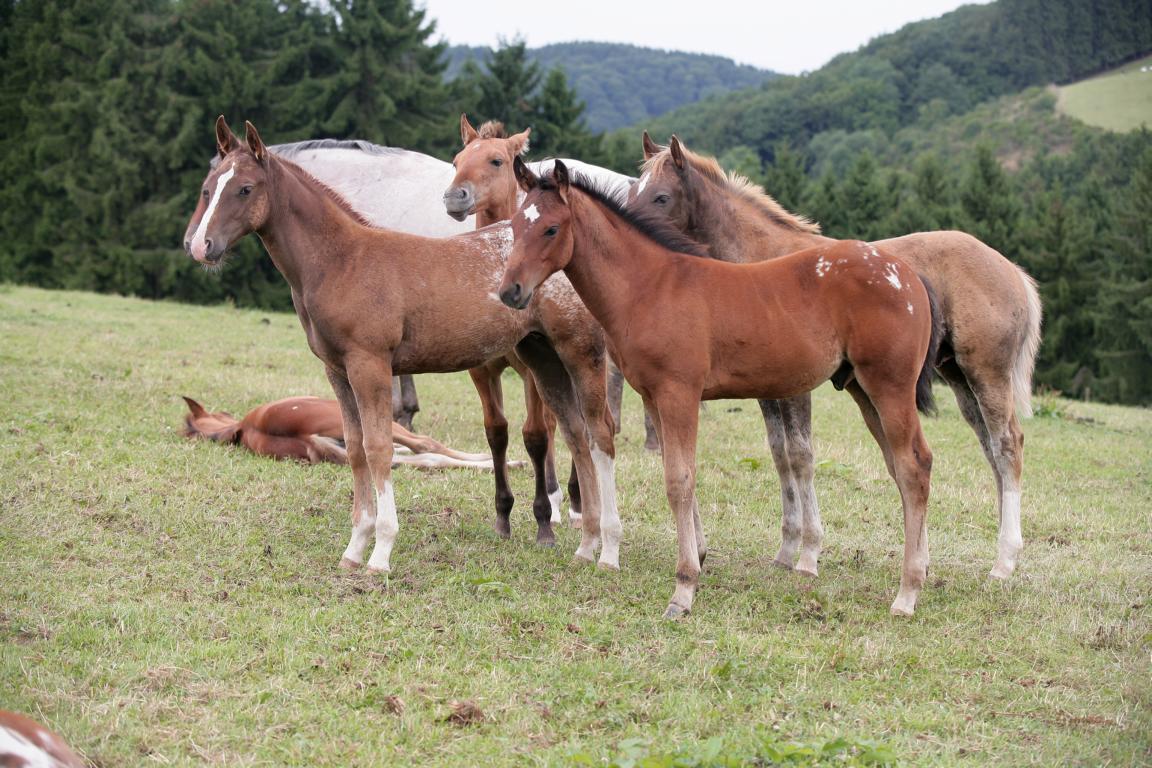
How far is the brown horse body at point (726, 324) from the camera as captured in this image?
582cm

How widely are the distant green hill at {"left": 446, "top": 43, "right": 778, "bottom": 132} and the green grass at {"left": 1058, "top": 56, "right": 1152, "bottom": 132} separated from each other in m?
51.9

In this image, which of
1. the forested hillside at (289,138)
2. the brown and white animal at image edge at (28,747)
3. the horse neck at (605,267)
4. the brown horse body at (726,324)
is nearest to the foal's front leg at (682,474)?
the brown horse body at (726,324)

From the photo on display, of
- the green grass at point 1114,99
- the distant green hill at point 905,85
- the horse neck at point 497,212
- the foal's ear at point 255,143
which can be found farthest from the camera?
the distant green hill at point 905,85

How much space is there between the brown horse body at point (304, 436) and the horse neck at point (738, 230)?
2.97m

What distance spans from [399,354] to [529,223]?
1.20 meters

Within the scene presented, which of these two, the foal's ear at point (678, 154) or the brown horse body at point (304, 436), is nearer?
the foal's ear at point (678, 154)

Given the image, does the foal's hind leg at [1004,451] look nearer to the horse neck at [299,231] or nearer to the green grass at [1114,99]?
the horse neck at [299,231]

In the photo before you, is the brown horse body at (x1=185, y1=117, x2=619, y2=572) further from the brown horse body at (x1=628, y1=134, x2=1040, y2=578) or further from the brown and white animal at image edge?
the brown and white animal at image edge

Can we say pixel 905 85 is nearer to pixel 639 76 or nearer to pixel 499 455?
pixel 639 76

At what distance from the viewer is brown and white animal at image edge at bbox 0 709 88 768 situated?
299 cm

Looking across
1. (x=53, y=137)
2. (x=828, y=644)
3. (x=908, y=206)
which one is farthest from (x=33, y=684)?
(x=908, y=206)

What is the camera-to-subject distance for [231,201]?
6176 millimetres

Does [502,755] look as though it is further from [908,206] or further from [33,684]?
[908,206]

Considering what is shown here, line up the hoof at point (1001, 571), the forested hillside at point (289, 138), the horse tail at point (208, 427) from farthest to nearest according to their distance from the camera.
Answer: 1. the forested hillside at point (289, 138)
2. the horse tail at point (208, 427)
3. the hoof at point (1001, 571)
